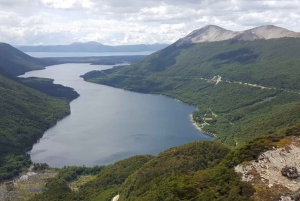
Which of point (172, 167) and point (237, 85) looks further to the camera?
point (237, 85)

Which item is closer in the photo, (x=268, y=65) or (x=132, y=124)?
(x=132, y=124)

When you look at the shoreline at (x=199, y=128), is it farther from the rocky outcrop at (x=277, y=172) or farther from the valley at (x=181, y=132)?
the rocky outcrop at (x=277, y=172)

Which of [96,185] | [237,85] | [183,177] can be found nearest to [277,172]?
[183,177]

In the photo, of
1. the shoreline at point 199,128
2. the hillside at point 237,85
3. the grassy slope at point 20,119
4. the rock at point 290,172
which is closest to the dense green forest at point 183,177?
the rock at point 290,172

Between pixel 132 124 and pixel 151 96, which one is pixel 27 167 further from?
pixel 151 96

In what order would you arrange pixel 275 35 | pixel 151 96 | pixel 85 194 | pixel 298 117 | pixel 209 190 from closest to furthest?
pixel 209 190 → pixel 85 194 → pixel 298 117 → pixel 151 96 → pixel 275 35

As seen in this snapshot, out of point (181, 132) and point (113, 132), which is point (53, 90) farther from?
point (181, 132)

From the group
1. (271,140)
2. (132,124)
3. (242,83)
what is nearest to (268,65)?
(242,83)

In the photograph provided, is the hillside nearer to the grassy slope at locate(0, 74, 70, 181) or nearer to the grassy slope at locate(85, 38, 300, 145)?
the grassy slope at locate(85, 38, 300, 145)
